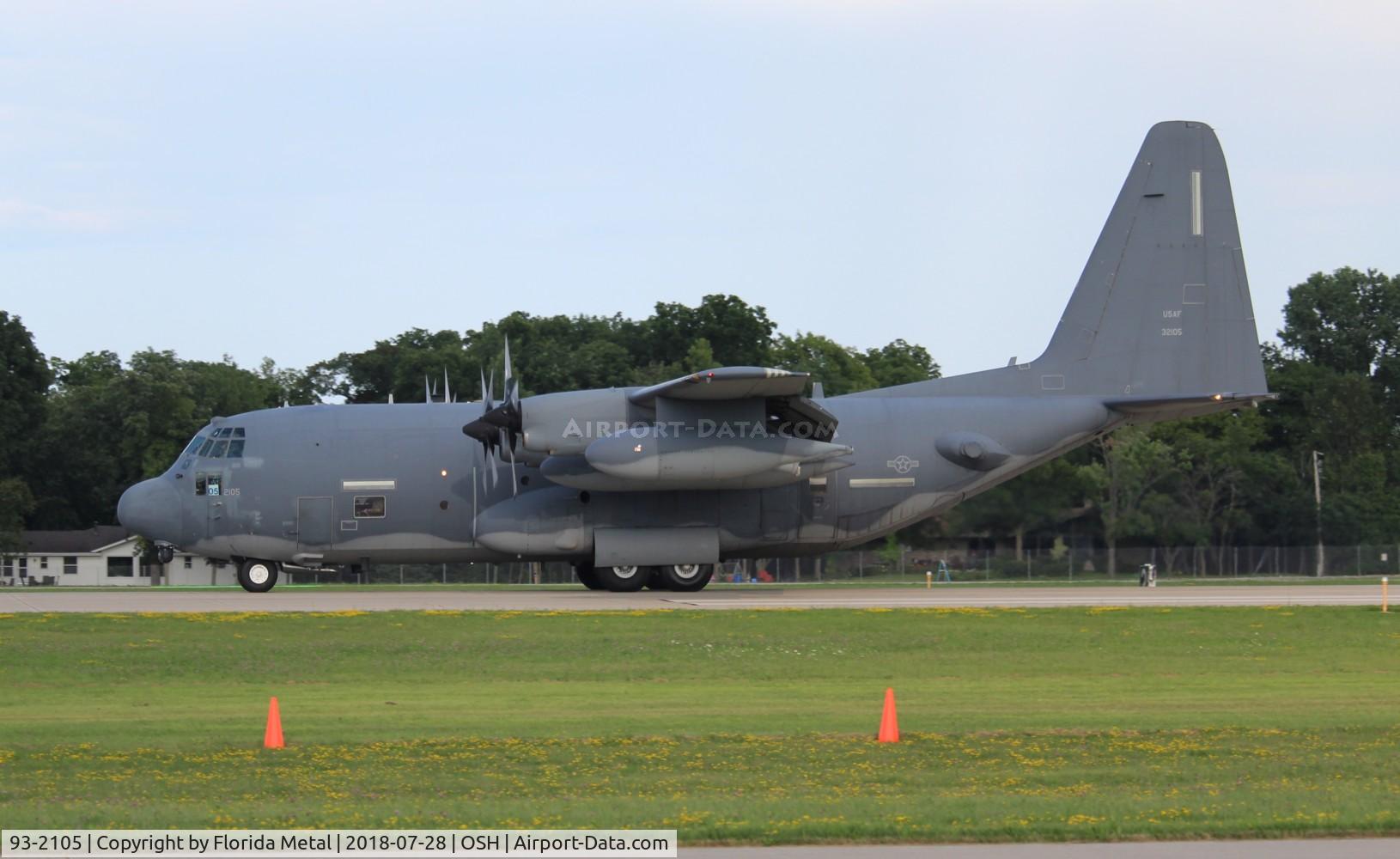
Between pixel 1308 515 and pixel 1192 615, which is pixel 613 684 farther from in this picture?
pixel 1308 515

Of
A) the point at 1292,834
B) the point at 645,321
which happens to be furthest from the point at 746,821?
the point at 645,321

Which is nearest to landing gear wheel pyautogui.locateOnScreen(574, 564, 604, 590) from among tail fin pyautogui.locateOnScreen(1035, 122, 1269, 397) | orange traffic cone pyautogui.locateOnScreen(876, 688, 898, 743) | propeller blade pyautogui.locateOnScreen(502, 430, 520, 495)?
propeller blade pyautogui.locateOnScreen(502, 430, 520, 495)

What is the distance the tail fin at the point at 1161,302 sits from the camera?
34.2 metres

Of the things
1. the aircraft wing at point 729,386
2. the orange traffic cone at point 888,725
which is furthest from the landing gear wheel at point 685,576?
the orange traffic cone at point 888,725

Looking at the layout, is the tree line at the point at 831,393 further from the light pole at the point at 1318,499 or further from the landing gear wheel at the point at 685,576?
the landing gear wheel at the point at 685,576

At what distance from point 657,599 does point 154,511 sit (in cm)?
1105

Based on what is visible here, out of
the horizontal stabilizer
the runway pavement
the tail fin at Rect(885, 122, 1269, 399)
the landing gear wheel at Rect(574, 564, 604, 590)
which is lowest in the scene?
the runway pavement

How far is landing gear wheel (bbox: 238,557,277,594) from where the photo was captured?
33.2 metres

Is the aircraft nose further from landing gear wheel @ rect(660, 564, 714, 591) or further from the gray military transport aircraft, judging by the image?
landing gear wheel @ rect(660, 564, 714, 591)

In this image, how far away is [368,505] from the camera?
105 feet

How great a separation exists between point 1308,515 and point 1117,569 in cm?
1131

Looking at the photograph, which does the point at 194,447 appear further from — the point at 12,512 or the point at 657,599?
the point at 12,512

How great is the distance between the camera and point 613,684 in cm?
1973

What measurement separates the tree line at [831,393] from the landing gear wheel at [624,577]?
11.8m
